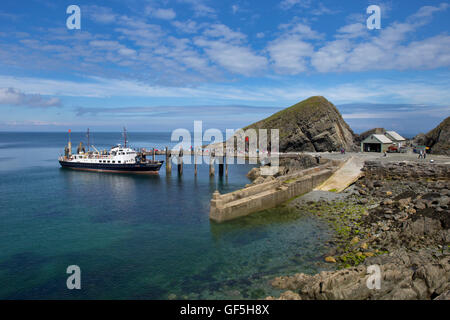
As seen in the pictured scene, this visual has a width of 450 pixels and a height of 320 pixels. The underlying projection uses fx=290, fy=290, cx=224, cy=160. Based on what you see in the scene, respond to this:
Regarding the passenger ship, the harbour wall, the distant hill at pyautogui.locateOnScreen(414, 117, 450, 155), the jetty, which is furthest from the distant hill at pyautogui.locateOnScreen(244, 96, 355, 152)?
the passenger ship

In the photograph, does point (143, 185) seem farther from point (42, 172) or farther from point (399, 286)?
point (399, 286)

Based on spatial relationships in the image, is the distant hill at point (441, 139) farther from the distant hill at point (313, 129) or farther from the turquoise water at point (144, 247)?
the turquoise water at point (144, 247)

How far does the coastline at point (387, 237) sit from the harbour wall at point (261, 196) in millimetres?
1432

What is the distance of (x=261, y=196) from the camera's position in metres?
28.4

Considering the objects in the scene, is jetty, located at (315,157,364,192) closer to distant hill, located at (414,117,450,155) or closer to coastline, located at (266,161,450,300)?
coastline, located at (266,161,450,300)

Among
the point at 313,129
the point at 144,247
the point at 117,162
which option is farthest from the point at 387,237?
the point at 313,129

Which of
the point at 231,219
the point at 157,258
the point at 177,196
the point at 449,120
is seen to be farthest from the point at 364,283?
the point at 449,120

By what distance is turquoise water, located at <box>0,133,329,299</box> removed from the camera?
48.9 feet

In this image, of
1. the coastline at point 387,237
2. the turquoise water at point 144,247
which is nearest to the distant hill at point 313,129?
the coastline at point 387,237

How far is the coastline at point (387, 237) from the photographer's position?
11.9 m

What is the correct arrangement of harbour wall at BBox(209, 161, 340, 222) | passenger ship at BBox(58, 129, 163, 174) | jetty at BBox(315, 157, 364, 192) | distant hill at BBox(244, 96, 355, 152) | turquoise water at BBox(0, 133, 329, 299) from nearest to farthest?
turquoise water at BBox(0, 133, 329, 299) < harbour wall at BBox(209, 161, 340, 222) < jetty at BBox(315, 157, 364, 192) < passenger ship at BBox(58, 129, 163, 174) < distant hill at BBox(244, 96, 355, 152)

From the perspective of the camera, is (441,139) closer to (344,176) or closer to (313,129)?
(344,176)

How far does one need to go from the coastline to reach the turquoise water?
1.96m

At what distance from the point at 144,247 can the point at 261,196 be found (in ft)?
41.3
